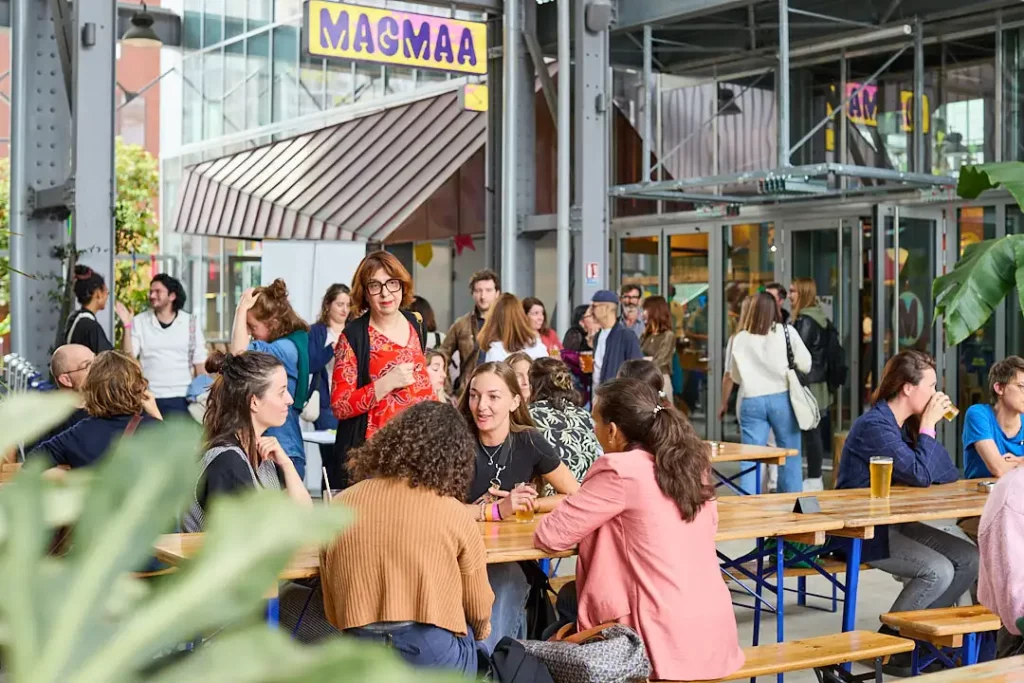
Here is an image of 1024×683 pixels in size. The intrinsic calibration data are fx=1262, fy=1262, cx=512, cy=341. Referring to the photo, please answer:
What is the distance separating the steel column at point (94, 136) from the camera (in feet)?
28.6

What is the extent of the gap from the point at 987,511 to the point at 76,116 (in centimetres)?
711

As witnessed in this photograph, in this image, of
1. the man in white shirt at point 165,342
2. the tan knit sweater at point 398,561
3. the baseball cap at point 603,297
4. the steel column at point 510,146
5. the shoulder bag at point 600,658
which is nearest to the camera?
the tan knit sweater at point 398,561

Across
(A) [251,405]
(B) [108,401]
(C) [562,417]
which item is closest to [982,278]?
(C) [562,417]

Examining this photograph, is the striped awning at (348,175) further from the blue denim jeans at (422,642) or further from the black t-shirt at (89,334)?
the blue denim jeans at (422,642)

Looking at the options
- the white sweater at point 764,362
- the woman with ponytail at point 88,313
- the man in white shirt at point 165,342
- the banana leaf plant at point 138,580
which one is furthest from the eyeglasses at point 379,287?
the banana leaf plant at point 138,580

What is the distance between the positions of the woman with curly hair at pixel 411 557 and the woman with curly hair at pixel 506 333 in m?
3.81

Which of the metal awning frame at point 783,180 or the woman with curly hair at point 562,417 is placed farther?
the metal awning frame at point 783,180

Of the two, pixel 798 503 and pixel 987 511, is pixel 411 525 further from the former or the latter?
pixel 798 503

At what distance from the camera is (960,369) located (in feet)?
38.5

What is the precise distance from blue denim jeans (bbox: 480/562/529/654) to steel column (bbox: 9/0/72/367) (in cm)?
569

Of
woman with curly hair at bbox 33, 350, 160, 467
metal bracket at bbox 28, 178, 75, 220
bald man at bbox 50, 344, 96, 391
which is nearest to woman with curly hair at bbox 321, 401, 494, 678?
woman with curly hair at bbox 33, 350, 160, 467

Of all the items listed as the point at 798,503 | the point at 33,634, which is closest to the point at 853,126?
the point at 798,503

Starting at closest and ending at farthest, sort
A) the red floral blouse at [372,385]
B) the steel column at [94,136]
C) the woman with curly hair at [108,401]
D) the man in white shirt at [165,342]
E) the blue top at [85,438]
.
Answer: the blue top at [85,438] < the woman with curly hair at [108,401] < the red floral blouse at [372,385] < the man in white shirt at [165,342] < the steel column at [94,136]

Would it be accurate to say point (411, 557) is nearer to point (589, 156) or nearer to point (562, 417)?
point (562, 417)
